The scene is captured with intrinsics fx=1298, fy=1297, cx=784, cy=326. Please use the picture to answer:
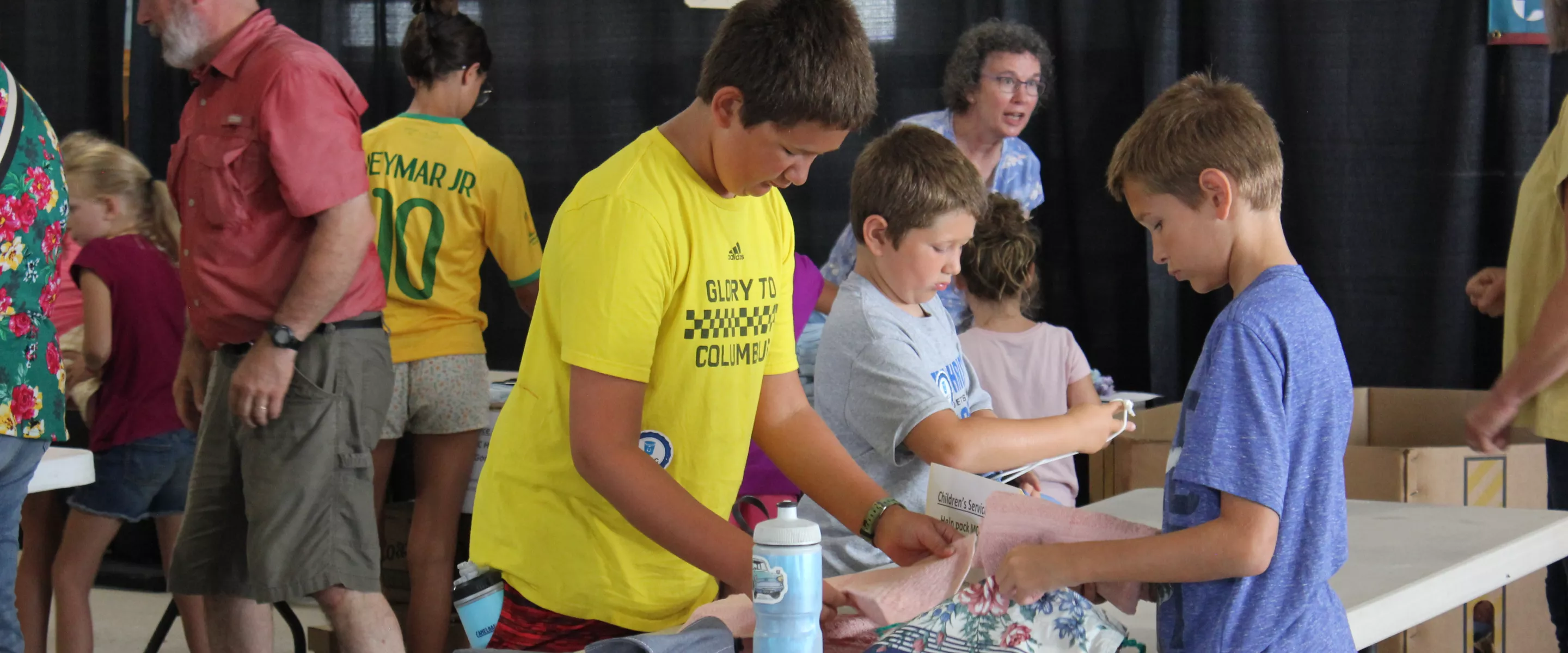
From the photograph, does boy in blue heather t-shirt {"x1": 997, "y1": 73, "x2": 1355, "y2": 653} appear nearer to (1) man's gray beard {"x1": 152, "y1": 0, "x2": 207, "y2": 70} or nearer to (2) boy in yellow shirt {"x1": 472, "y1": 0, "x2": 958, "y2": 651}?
(2) boy in yellow shirt {"x1": 472, "y1": 0, "x2": 958, "y2": 651}

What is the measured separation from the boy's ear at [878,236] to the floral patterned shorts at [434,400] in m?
1.47

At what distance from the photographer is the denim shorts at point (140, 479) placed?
3.00 metres

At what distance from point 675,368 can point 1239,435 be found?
59cm

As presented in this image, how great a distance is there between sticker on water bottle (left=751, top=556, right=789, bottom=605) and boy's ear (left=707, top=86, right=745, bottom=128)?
464 mm

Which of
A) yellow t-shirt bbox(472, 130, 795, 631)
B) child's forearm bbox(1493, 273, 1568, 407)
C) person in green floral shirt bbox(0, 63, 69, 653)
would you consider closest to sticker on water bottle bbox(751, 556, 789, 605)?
yellow t-shirt bbox(472, 130, 795, 631)

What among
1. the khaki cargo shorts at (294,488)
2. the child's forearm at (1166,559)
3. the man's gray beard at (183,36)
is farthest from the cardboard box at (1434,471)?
the man's gray beard at (183,36)

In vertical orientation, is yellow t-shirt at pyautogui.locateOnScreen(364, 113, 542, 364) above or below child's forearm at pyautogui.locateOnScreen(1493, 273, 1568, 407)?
above

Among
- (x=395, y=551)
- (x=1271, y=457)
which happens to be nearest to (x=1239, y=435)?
(x=1271, y=457)

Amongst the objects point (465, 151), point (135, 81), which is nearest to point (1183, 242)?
point (465, 151)

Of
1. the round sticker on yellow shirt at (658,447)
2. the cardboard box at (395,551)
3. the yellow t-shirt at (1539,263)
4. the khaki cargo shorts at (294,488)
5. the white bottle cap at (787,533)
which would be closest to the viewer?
the white bottle cap at (787,533)

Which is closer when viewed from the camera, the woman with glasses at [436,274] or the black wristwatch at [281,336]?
the black wristwatch at [281,336]

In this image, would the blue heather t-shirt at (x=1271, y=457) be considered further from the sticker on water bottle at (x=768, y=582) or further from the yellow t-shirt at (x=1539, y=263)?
the yellow t-shirt at (x=1539, y=263)

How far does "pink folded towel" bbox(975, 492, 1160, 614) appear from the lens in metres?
1.42

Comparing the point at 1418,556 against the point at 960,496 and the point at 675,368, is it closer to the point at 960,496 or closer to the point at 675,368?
the point at 960,496
